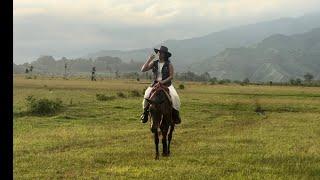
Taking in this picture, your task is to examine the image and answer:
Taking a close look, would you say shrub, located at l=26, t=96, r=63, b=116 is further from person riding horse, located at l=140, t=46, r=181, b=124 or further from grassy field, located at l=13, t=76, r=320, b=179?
person riding horse, located at l=140, t=46, r=181, b=124

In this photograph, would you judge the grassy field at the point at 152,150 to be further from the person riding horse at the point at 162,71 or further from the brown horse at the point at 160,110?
the person riding horse at the point at 162,71

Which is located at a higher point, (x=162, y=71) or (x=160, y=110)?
(x=162, y=71)

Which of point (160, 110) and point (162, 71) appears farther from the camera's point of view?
point (162, 71)

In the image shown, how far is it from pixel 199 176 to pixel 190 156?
349 centimetres

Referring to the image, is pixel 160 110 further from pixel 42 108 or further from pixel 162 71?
pixel 42 108

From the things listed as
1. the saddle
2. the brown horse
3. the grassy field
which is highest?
the saddle

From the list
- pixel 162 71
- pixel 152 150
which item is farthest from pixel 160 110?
pixel 152 150

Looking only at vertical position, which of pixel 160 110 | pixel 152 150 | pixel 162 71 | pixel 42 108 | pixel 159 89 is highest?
pixel 162 71

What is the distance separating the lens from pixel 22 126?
83.8ft

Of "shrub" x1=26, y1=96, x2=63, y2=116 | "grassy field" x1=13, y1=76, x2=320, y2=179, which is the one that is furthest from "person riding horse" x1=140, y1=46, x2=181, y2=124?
"shrub" x1=26, y1=96, x2=63, y2=116

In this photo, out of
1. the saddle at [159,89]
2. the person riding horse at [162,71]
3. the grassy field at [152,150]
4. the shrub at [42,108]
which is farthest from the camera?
the shrub at [42,108]

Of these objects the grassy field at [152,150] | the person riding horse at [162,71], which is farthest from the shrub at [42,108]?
the person riding horse at [162,71]
